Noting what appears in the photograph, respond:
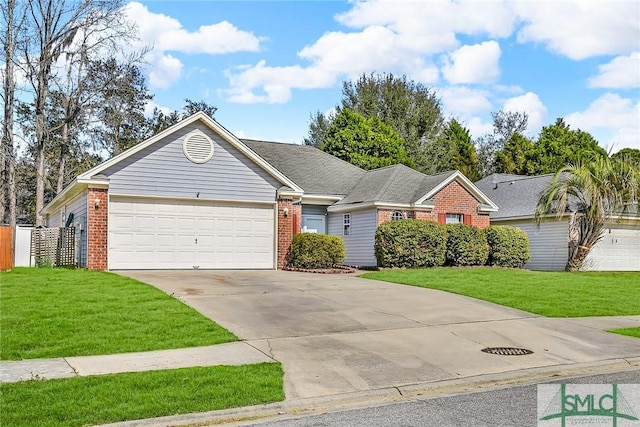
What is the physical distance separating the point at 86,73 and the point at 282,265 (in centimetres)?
2004

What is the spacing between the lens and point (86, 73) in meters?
35.8

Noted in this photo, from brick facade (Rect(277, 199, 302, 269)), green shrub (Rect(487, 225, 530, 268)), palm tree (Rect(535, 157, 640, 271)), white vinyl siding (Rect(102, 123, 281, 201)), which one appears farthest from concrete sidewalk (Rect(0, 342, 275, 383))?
palm tree (Rect(535, 157, 640, 271))

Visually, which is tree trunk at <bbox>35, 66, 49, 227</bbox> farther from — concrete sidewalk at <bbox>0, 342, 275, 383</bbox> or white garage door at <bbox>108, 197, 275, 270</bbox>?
concrete sidewalk at <bbox>0, 342, 275, 383</bbox>

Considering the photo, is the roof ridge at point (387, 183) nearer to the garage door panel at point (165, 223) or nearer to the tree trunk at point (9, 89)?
the garage door panel at point (165, 223)

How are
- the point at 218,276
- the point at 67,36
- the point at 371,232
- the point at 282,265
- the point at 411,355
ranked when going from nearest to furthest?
the point at 411,355
the point at 218,276
the point at 282,265
the point at 371,232
the point at 67,36

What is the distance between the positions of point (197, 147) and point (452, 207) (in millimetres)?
11837

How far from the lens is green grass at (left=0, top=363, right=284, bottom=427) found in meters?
6.26

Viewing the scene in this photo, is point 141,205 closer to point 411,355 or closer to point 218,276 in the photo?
point 218,276

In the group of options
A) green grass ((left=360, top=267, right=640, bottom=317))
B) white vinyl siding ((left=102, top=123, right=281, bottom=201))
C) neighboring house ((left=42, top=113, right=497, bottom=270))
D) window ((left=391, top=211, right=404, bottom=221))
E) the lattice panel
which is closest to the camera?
green grass ((left=360, top=267, right=640, bottom=317))

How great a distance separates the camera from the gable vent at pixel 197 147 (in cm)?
2164

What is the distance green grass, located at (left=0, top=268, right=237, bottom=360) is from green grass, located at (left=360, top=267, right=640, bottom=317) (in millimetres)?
7467

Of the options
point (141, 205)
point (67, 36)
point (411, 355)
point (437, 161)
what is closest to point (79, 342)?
point (411, 355)

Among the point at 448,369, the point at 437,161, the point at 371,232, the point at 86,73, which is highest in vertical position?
the point at 86,73

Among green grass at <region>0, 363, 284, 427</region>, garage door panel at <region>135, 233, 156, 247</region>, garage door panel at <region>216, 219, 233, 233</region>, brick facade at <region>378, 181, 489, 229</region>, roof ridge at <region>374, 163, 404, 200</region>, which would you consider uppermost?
roof ridge at <region>374, 163, 404, 200</region>
